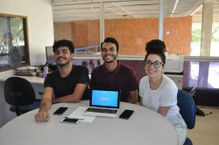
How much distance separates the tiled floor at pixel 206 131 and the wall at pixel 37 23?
2998 millimetres

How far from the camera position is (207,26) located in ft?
13.4

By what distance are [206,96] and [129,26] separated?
7.40 ft

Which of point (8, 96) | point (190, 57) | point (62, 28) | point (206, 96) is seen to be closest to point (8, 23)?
point (8, 96)

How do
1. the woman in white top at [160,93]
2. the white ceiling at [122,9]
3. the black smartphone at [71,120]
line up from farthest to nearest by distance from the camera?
the white ceiling at [122,9], the woman in white top at [160,93], the black smartphone at [71,120]

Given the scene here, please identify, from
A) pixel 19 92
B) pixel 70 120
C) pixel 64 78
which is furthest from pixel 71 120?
pixel 19 92

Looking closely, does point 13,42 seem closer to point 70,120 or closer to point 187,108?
point 70,120

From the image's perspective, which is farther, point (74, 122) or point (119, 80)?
point (119, 80)

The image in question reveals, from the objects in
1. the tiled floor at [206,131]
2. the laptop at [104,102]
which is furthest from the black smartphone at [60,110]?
the tiled floor at [206,131]

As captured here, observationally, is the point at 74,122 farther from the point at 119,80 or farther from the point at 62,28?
the point at 62,28

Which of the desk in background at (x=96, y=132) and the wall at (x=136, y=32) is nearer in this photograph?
the desk in background at (x=96, y=132)

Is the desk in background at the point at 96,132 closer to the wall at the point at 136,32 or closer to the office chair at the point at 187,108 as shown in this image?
the office chair at the point at 187,108

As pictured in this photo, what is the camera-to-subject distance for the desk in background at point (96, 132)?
1246 millimetres

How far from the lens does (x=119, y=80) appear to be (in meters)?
2.26

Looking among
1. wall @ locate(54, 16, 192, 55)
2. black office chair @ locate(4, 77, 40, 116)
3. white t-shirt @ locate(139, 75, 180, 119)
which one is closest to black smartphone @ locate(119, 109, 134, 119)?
white t-shirt @ locate(139, 75, 180, 119)
